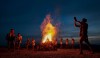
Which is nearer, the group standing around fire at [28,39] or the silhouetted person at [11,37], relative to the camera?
the group standing around fire at [28,39]

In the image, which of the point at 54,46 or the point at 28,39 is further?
the point at 28,39

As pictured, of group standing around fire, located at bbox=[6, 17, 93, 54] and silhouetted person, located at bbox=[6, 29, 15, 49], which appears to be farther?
silhouetted person, located at bbox=[6, 29, 15, 49]

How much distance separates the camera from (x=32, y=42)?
3141cm

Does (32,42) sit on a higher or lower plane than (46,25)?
lower

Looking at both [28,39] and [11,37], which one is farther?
[28,39]

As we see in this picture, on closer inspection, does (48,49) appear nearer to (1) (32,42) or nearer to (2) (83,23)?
(1) (32,42)

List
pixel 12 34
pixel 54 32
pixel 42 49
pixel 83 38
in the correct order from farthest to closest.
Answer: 1. pixel 54 32
2. pixel 42 49
3. pixel 12 34
4. pixel 83 38

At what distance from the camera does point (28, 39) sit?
32.3 metres

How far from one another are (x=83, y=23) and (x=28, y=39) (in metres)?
13.7

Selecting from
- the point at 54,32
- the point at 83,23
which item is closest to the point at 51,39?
the point at 54,32

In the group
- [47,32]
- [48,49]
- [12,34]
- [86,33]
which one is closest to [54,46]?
[48,49]

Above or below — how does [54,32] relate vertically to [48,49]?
above

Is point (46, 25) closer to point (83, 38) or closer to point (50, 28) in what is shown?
point (50, 28)

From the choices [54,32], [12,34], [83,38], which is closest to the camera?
[83,38]
